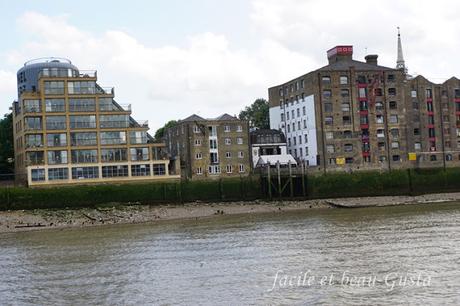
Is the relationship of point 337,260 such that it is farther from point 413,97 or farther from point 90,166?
point 413,97

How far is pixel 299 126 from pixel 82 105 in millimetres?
38226

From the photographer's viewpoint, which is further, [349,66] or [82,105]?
[349,66]

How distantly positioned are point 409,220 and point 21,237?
32.0 metres

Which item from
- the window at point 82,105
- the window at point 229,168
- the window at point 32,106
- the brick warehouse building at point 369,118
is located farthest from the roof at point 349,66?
the window at point 32,106

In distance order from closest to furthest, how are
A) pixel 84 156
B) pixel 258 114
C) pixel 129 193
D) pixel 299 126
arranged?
pixel 129 193 < pixel 84 156 < pixel 299 126 < pixel 258 114

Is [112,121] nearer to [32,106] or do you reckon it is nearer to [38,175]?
[32,106]

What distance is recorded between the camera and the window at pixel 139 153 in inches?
3361

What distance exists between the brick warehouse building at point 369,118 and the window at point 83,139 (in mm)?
35393

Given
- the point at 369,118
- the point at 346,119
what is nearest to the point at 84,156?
the point at 346,119

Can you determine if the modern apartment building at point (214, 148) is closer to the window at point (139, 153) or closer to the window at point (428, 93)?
the window at point (139, 153)

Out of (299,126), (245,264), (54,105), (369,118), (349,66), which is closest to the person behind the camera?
(245,264)

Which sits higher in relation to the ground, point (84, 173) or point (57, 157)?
point (57, 157)

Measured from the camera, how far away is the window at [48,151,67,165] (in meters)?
82.1

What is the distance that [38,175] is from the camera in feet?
266
